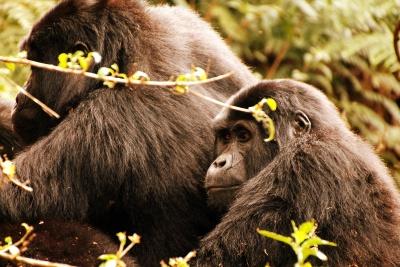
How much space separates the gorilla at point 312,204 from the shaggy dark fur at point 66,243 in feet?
1.77

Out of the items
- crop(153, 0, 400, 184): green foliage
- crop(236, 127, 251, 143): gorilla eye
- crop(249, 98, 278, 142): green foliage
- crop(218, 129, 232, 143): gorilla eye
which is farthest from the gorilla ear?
crop(153, 0, 400, 184): green foliage

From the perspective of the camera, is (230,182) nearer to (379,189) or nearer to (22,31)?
(379,189)

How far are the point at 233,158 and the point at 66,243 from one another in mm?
1054

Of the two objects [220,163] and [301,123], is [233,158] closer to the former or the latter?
[220,163]

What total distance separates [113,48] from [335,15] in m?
3.80

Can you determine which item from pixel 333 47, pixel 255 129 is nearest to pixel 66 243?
pixel 255 129

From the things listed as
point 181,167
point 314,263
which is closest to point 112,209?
point 181,167

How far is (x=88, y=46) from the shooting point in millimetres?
4594

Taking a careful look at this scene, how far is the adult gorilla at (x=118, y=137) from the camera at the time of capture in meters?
4.18

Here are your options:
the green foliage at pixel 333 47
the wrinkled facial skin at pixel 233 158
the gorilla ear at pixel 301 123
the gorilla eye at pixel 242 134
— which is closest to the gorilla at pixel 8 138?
the wrinkled facial skin at pixel 233 158

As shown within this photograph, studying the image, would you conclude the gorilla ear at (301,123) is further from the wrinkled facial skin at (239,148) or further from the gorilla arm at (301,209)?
the gorilla arm at (301,209)

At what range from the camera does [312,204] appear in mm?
3801

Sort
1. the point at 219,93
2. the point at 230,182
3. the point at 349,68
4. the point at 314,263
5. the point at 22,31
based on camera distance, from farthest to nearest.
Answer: the point at 349,68 < the point at 22,31 < the point at 219,93 < the point at 230,182 < the point at 314,263

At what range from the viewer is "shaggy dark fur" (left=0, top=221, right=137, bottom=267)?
3.83 metres
